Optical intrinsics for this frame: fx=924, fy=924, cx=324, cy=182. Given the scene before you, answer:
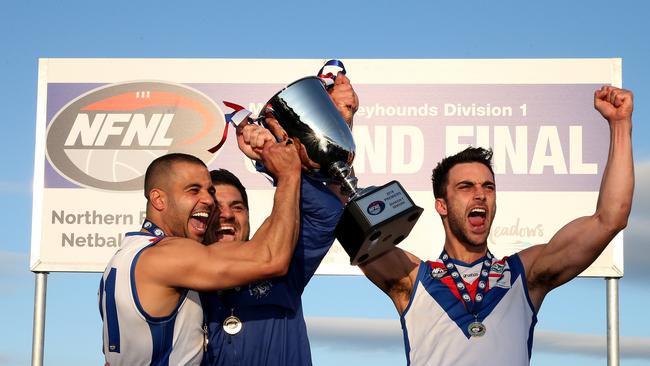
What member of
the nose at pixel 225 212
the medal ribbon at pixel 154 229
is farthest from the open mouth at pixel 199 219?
the nose at pixel 225 212

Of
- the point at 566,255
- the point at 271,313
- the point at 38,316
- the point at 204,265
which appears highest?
the point at 566,255

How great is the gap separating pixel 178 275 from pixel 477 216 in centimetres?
208

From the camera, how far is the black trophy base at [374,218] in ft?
14.2

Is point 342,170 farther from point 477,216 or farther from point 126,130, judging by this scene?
point 126,130

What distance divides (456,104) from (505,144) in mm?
677

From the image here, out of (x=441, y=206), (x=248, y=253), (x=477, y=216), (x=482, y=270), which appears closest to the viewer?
(x=248, y=253)

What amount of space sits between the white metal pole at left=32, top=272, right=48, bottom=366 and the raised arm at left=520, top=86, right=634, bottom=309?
5.81m

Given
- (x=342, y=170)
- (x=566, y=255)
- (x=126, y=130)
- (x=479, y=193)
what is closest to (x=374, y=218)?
(x=342, y=170)

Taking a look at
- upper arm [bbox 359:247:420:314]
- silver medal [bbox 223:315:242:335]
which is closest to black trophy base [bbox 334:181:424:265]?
silver medal [bbox 223:315:242:335]

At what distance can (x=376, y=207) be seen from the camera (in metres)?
4.37

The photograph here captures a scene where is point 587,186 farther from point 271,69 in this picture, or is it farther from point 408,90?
point 271,69

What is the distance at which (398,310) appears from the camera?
5785 mm

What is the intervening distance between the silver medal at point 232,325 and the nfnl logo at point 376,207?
1154 mm

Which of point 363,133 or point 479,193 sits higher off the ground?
point 363,133
